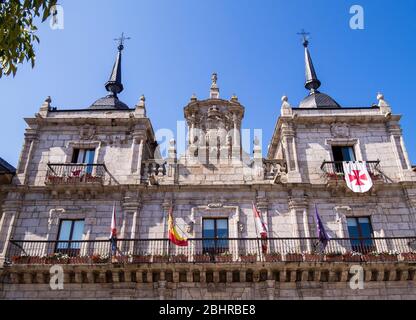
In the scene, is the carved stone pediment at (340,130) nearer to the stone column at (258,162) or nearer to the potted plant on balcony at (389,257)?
the stone column at (258,162)

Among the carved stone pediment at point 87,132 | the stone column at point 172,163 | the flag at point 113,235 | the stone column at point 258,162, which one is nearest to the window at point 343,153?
the stone column at point 258,162

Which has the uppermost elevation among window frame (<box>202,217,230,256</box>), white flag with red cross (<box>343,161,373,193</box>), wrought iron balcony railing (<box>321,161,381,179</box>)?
wrought iron balcony railing (<box>321,161,381,179</box>)

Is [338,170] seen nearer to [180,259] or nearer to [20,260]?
[180,259]

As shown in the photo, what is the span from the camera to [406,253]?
49.6ft

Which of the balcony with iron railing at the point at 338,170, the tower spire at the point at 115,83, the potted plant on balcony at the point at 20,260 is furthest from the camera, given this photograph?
the tower spire at the point at 115,83

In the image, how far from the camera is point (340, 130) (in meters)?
19.4

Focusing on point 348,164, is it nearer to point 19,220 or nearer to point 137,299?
point 137,299

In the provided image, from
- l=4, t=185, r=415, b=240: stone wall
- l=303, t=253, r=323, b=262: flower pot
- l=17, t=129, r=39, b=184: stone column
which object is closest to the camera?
l=303, t=253, r=323, b=262: flower pot

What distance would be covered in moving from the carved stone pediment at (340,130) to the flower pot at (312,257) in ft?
21.3

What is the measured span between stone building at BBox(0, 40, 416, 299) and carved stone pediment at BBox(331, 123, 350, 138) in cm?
11

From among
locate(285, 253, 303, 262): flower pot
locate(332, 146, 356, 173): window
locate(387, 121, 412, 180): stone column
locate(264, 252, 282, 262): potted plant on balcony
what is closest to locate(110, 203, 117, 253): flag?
locate(264, 252, 282, 262): potted plant on balcony

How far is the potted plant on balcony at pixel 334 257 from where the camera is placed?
14953 mm

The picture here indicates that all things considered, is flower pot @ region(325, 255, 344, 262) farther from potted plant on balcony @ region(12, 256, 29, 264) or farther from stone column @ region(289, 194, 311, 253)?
potted plant on balcony @ region(12, 256, 29, 264)

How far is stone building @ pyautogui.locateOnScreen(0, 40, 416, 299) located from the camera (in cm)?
1491
